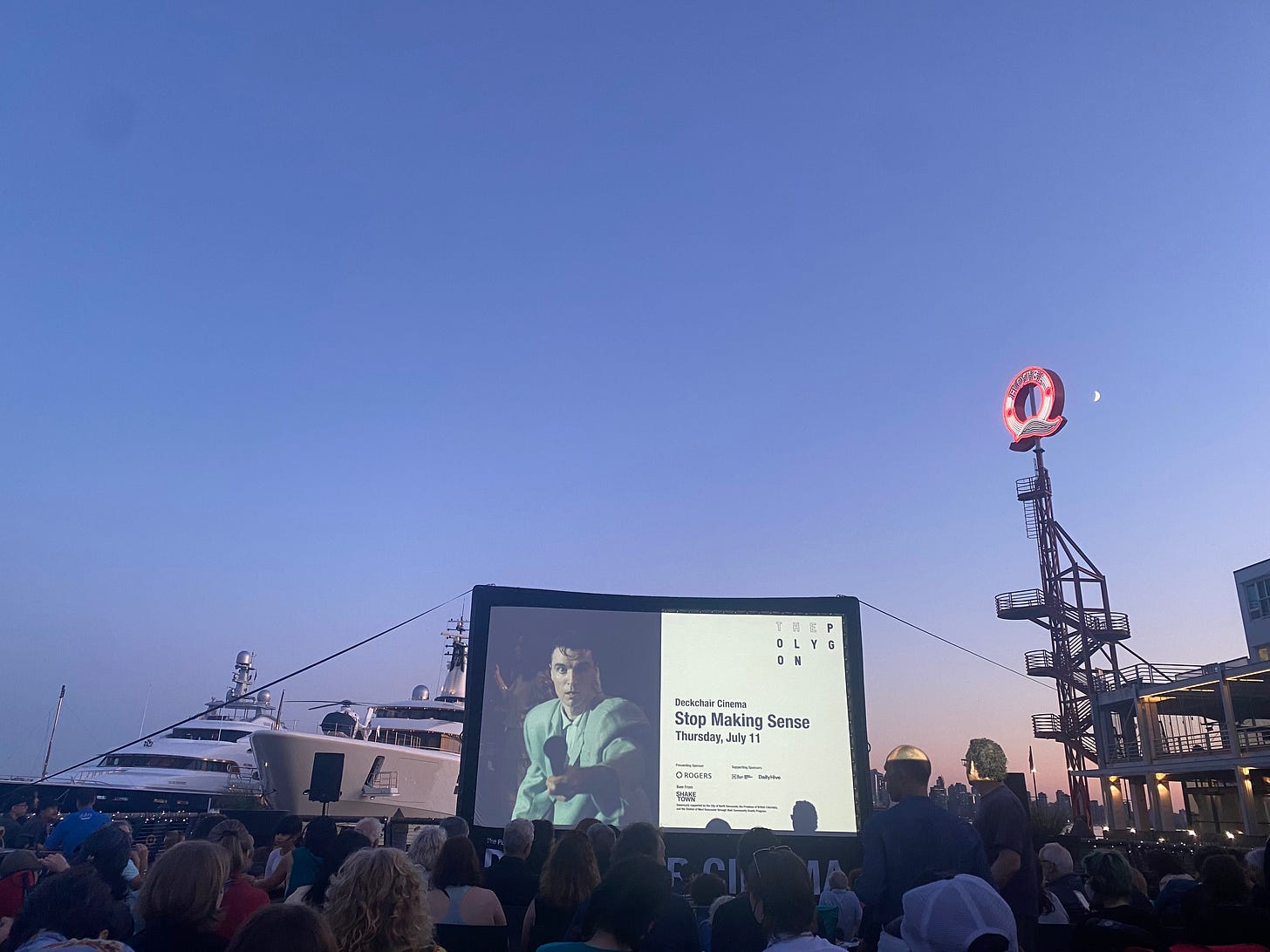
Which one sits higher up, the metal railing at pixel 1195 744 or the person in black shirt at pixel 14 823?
the metal railing at pixel 1195 744

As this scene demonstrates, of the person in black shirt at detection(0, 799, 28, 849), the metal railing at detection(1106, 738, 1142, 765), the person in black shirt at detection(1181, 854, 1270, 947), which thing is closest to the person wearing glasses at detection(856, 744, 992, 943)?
the person in black shirt at detection(1181, 854, 1270, 947)

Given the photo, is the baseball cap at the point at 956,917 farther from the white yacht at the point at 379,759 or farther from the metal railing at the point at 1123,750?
the metal railing at the point at 1123,750

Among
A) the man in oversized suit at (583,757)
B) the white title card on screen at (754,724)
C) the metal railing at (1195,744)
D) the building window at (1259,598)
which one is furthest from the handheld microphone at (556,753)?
the building window at (1259,598)

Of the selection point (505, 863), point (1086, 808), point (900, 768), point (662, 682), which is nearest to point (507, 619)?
point (662, 682)

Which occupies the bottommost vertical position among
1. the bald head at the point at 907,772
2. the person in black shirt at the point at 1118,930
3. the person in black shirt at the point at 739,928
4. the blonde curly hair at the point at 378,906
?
the person in black shirt at the point at 739,928

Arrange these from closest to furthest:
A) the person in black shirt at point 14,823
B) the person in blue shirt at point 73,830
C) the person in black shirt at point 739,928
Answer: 1. the person in black shirt at point 739,928
2. the person in blue shirt at point 73,830
3. the person in black shirt at point 14,823

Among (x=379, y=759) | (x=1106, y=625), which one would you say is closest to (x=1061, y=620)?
(x=1106, y=625)

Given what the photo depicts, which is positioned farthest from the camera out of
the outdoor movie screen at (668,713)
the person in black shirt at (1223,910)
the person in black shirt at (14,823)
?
the outdoor movie screen at (668,713)

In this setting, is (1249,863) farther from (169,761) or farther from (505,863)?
(169,761)

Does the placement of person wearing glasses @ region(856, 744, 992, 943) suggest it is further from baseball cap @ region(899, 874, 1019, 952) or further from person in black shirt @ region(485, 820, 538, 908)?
person in black shirt @ region(485, 820, 538, 908)

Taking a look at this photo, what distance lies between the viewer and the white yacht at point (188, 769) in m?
24.7

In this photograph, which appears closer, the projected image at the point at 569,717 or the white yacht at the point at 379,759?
the projected image at the point at 569,717

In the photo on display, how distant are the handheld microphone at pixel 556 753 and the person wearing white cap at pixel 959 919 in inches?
278

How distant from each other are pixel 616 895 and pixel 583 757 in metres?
6.86
